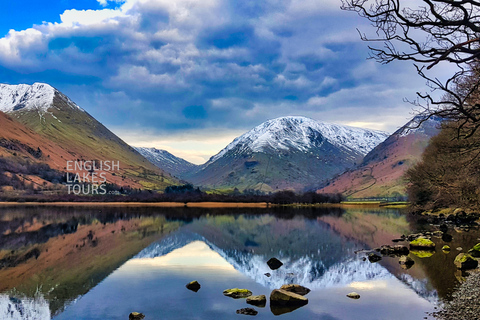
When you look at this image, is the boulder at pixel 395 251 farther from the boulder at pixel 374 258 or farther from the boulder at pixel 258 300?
the boulder at pixel 258 300

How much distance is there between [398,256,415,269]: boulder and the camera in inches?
1170

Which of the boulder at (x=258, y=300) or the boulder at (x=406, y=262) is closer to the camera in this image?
the boulder at (x=258, y=300)

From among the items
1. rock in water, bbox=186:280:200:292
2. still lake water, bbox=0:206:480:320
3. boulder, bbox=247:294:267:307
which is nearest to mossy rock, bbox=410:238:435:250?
still lake water, bbox=0:206:480:320

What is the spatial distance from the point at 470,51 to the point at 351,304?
15.0 meters

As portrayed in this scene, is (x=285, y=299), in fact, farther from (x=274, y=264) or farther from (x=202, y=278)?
(x=274, y=264)

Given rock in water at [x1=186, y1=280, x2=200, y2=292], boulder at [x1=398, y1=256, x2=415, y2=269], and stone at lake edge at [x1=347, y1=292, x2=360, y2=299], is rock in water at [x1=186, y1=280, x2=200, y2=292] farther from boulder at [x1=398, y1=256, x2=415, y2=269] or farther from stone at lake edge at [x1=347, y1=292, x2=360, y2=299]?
boulder at [x1=398, y1=256, x2=415, y2=269]

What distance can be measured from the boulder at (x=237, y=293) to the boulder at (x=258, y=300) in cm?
134

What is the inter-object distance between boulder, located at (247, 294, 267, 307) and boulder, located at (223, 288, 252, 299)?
52.9 inches

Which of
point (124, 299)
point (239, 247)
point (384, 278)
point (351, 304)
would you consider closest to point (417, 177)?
point (239, 247)

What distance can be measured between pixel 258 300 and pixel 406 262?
16.0 m

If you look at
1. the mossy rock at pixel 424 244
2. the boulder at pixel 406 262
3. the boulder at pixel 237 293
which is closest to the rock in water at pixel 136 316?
the boulder at pixel 237 293

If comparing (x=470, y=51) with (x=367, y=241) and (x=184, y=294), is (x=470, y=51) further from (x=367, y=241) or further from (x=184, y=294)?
(x=367, y=241)

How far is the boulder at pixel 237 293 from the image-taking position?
2252 cm

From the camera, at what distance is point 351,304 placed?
20.8 m
